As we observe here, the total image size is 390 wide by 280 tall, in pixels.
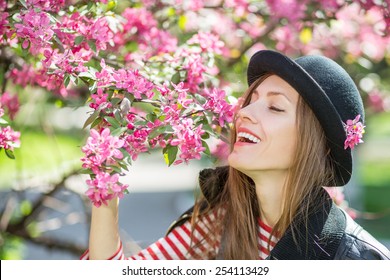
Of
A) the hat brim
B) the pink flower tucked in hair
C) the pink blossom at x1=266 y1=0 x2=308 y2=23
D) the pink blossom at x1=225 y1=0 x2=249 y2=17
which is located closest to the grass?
the hat brim

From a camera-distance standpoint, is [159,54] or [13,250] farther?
[13,250]

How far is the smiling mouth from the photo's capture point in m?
2.26

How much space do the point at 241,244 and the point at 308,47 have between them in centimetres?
179

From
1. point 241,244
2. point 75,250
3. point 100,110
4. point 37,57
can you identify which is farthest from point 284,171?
point 75,250

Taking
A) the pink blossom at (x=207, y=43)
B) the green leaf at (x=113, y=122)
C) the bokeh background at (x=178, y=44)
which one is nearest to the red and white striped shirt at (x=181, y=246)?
the bokeh background at (x=178, y=44)

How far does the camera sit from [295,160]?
7.54 feet

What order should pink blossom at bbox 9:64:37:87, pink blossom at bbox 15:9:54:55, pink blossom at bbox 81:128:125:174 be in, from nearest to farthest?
pink blossom at bbox 81:128:125:174 < pink blossom at bbox 15:9:54:55 < pink blossom at bbox 9:64:37:87

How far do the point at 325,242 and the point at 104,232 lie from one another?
703 millimetres

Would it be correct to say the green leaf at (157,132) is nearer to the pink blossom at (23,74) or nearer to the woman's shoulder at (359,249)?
the woman's shoulder at (359,249)

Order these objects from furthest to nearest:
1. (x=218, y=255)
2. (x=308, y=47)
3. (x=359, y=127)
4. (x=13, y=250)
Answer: (x=308, y=47) → (x=13, y=250) → (x=218, y=255) → (x=359, y=127)

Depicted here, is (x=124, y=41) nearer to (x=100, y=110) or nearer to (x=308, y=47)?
(x=100, y=110)

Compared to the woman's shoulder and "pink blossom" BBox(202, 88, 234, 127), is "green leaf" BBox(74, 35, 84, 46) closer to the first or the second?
"pink blossom" BBox(202, 88, 234, 127)

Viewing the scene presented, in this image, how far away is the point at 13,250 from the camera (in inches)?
Result: 137

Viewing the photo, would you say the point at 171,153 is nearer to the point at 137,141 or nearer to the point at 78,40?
the point at 137,141
